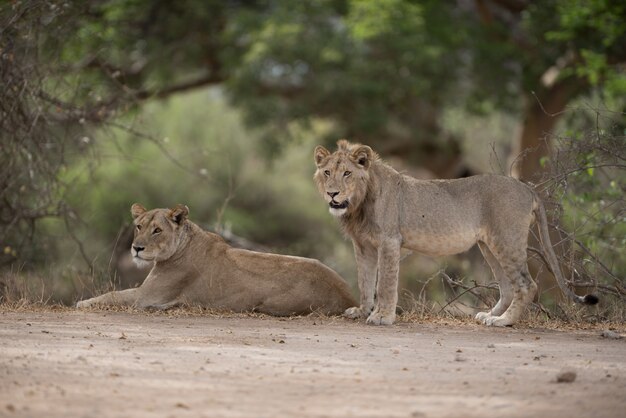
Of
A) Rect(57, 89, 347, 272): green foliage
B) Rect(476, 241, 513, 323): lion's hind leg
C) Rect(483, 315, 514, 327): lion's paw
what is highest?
Rect(476, 241, 513, 323): lion's hind leg

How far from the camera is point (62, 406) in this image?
4.60 m

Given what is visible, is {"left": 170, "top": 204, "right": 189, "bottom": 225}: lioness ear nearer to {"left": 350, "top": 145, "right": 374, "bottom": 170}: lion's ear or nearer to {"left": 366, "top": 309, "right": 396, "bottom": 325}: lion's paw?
{"left": 350, "top": 145, "right": 374, "bottom": 170}: lion's ear

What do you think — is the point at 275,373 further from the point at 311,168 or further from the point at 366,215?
the point at 311,168

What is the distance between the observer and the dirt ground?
186 inches

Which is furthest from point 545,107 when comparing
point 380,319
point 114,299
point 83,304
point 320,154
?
point 83,304

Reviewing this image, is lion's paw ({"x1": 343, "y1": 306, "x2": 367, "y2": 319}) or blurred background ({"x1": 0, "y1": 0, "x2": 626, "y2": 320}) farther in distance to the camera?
blurred background ({"x1": 0, "y1": 0, "x2": 626, "y2": 320})

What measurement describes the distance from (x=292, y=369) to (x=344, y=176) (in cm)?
278

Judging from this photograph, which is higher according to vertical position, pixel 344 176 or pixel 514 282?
pixel 344 176

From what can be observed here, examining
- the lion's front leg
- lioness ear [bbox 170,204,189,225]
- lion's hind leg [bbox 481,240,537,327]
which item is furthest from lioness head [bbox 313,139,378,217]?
lioness ear [bbox 170,204,189,225]

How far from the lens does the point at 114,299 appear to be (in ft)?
27.9

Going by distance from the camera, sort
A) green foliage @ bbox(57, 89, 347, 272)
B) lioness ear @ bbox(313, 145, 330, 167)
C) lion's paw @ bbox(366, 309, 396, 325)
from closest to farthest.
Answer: lion's paw @ bbox(366, 309, 396, 325), lioness ear @ bbox(313, 145, 330, 167), green foliage @ bbox(57, 89, 347, 272)

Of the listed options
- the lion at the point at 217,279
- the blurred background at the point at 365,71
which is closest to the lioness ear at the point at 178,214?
the lion at the point at 217,279

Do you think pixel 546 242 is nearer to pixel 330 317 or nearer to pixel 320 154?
pixel 330 317

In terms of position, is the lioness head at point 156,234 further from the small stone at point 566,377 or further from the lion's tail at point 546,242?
the small stone at point 566,377
